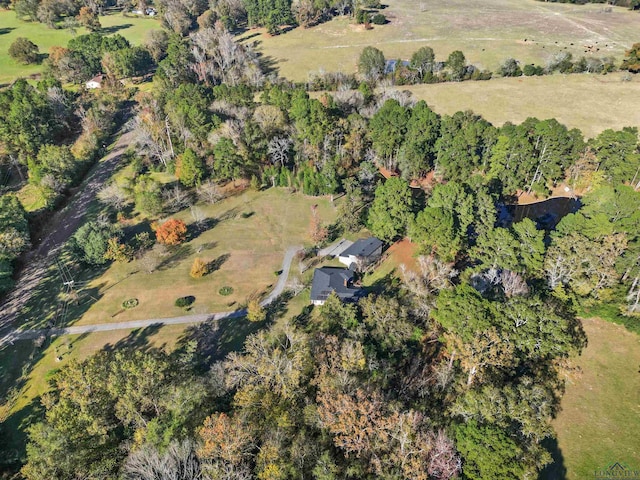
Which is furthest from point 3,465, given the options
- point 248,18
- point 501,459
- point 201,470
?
point 248,18

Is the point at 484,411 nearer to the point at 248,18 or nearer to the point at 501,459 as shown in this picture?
the point at 501,459

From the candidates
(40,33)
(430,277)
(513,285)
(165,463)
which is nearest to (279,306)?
(430,277)

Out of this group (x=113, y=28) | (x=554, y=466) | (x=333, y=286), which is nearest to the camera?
(x=554, y=466)

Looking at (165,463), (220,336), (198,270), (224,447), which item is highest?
(165,463)

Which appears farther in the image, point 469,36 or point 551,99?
point 469,36

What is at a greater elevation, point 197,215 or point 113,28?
point 113,28

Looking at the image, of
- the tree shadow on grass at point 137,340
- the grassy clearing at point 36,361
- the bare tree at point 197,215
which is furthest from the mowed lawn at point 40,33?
the tree shadow on grass at point 137,340

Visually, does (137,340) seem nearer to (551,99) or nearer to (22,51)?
(551,99)
